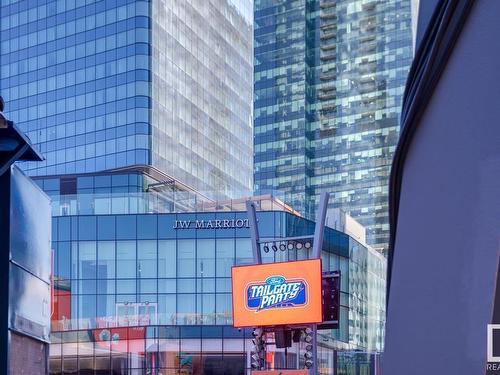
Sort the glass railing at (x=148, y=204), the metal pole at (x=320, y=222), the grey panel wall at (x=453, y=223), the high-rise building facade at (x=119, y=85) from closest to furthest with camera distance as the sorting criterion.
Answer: the grey panel wall at (x=453, y=223)
the metal pole at (x=320, y=222)
the glass railing at (x=148, y=204)
the high-rise building facade at (x=119, y=85)

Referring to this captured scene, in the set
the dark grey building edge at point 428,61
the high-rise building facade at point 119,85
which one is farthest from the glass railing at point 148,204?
the dark grey building edge at point 428,61

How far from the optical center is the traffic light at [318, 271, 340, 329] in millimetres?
30891

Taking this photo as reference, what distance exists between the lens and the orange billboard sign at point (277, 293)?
30.9 m

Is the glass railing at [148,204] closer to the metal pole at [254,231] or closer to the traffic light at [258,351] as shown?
the traffic light at [258,351]

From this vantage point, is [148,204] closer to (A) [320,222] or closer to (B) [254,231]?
(B) [254,231]

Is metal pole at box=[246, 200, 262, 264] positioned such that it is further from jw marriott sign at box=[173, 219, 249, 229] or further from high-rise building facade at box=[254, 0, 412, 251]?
high-rise building facade at box=[254, 0, 412, 251]

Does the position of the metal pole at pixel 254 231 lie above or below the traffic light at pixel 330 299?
above

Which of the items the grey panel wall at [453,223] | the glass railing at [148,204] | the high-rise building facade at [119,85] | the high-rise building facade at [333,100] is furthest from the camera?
the high-rise building facade at [333,100]

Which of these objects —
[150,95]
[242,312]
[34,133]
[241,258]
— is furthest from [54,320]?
[34,133]

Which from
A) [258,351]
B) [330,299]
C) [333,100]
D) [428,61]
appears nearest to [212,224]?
[330,299]

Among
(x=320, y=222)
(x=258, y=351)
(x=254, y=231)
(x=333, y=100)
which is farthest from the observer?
(x=333, y=100)

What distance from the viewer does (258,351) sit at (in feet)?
99.9

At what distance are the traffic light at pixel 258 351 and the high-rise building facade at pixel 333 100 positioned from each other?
439 ft

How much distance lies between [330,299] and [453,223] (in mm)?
28720
